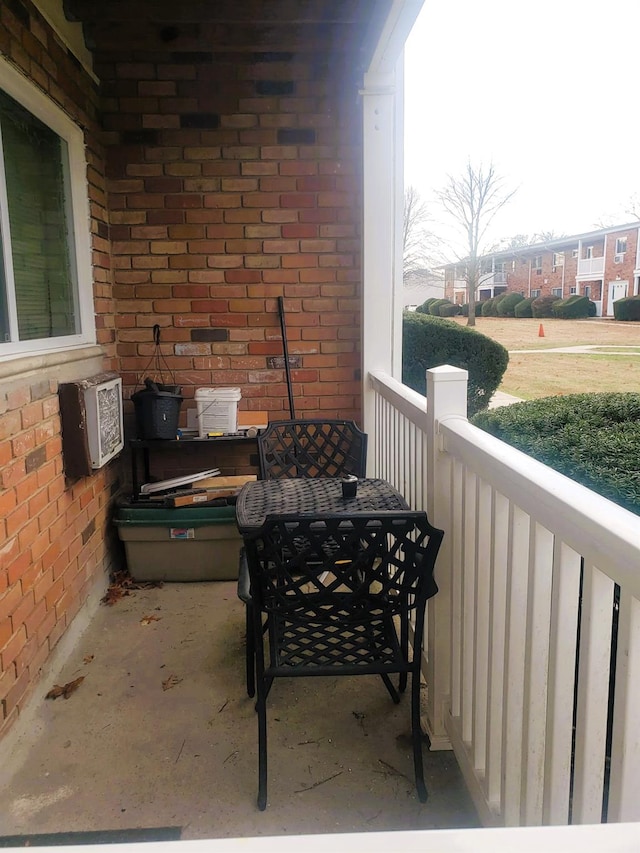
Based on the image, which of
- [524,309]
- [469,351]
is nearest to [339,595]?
[524,309]

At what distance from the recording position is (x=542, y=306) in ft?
10.7

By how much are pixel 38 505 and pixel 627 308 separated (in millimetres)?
2417

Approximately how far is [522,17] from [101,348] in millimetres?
2914

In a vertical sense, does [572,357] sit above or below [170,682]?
above

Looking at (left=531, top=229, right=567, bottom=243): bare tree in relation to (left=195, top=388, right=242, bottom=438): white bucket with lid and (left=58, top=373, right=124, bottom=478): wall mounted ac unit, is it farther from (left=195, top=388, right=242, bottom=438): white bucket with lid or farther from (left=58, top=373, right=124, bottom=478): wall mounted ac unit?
(left=58, top=373, right=124, bottom=478): wall mounted ac unit

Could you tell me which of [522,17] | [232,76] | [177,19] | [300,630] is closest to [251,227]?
[232,76]

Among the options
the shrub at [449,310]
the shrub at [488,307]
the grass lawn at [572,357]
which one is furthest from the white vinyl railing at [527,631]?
the shrub at [449,310]

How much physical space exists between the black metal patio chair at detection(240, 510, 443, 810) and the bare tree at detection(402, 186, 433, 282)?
2.36 m

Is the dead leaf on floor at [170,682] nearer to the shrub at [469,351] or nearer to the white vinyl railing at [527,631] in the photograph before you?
the white vinyl railing at [527,631]

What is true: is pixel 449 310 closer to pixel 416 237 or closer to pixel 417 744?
pixel 416 237

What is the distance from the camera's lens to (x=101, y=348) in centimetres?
349

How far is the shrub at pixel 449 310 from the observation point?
4.38 m

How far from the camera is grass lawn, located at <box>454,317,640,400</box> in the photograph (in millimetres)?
2785

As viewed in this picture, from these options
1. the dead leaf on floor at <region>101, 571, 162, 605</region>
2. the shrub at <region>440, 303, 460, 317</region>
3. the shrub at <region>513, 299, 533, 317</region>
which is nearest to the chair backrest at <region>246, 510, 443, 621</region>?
the dead leaf on floor at <region>101, 571, 162, 605</region>
